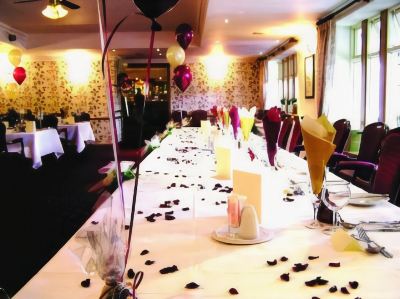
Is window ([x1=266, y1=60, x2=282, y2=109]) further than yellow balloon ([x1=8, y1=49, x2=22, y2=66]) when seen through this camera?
Yes

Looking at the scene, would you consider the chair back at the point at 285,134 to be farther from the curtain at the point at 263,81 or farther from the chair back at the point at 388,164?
the curtain at the point at 263,81

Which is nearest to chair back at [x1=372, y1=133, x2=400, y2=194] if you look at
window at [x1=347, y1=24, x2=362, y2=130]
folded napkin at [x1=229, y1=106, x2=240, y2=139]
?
folded napkin at [x1=229, y1=106, x2=240, y2=139]

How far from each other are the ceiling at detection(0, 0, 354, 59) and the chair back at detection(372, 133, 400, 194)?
3421 mm

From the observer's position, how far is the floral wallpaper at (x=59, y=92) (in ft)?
42.3

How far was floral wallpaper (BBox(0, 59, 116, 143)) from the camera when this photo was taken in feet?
42.3

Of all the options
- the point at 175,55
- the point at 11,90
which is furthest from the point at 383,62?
the point at 11,90

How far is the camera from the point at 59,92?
13078 millimetres

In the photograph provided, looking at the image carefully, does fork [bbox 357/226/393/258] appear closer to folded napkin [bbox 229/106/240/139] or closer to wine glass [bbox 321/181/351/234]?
wine glass [bbox 321/181/351/234]

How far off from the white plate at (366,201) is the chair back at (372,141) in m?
2.06

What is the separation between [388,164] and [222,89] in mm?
11838

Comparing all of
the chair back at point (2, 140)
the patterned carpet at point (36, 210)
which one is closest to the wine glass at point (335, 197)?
the patterned carpet at point (36, 210)

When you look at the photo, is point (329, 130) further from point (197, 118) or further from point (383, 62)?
point (197, 118)

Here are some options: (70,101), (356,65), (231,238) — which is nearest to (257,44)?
(356,65)

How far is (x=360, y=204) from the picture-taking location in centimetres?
171
